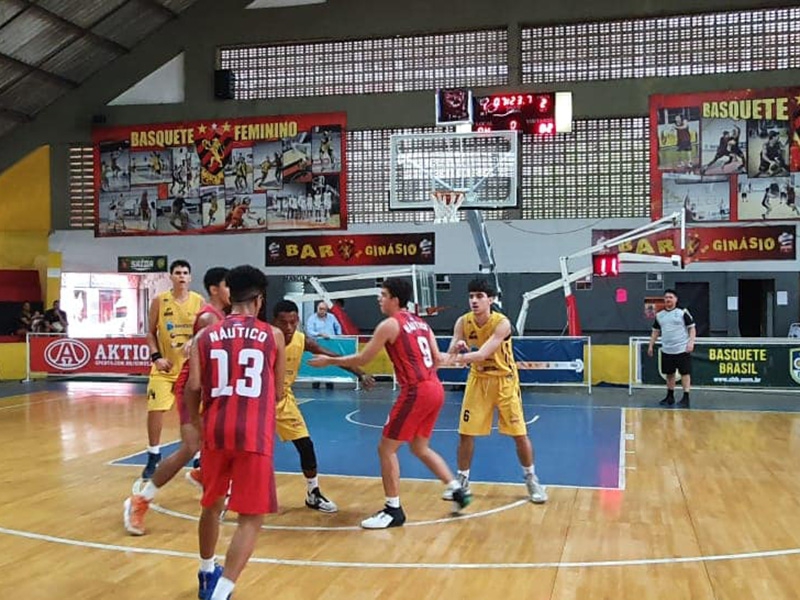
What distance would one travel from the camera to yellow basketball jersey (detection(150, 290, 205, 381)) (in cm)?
768

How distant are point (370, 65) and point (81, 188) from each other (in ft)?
29.2

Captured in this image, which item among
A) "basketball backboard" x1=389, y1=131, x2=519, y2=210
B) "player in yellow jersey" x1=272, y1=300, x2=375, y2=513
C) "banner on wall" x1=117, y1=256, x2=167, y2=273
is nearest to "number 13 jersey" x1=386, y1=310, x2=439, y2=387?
"player in yellow jersey" x1=272, y1=300, x2=375, y2=513

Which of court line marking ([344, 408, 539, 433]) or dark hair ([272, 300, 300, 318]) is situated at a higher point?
dark hair ([272, 300, 300, 318])

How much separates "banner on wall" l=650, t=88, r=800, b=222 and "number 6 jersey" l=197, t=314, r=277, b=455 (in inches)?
671

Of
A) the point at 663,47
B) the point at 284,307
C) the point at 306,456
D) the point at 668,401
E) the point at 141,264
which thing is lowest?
the point at 668,401

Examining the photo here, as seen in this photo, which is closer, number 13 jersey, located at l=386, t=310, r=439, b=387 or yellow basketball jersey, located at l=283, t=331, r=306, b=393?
number 13 jersey, located at l=386, t=310, r=439, b=387

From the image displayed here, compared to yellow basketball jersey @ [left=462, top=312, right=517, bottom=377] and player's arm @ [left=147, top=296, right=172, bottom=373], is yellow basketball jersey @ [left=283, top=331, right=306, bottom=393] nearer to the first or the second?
player's arm @ [left=147, top=296, right=172, bottom=373]

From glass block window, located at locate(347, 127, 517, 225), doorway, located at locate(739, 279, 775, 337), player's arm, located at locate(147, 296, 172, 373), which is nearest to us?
player's arm, located at locate(147, 296, 172, 373)

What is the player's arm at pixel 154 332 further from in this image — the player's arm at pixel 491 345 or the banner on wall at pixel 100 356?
the banner on wall at pixel 100 356

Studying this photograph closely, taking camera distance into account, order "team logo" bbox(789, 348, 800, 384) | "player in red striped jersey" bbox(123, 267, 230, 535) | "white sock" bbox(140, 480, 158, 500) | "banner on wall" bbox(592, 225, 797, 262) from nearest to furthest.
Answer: "player in red striped jersey" bbox(123, 267, 230, 535)
"white sock" bbox(140, 480, 158, 500)
"team logo" bbox(789, 348, 800, 384)
"banner on wall" bbox(592, 225, 797, 262)

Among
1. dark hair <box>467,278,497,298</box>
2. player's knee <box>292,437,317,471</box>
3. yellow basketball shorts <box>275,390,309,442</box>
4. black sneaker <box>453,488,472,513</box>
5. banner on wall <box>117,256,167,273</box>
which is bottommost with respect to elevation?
black sneaker <box>453,488,472,513</box>

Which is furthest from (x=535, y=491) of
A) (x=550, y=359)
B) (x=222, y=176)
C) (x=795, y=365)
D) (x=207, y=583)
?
(x=222, y=176)

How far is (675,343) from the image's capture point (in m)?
14.3

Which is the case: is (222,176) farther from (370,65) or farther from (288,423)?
(288,423)
